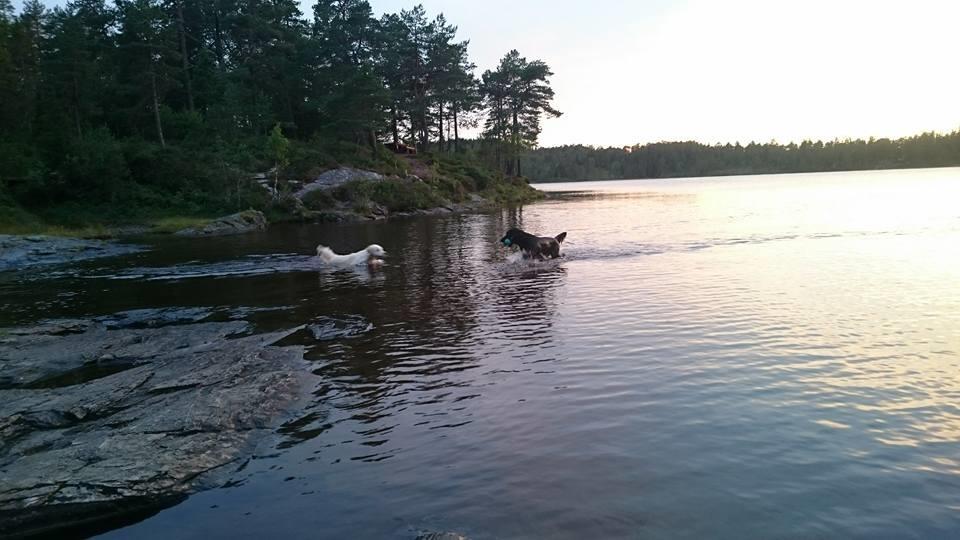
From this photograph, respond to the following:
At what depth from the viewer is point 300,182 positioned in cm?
6619

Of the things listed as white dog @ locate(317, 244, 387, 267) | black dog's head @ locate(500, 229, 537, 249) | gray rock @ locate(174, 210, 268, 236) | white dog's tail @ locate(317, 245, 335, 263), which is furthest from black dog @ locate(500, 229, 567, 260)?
gray rock @ locate(174, 210, 268, 236)

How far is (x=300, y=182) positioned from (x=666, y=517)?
64.9m

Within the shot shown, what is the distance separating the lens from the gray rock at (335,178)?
64431 mm

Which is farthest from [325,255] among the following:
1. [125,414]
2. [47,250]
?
[47,250]

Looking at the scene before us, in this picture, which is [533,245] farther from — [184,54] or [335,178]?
[184,54]

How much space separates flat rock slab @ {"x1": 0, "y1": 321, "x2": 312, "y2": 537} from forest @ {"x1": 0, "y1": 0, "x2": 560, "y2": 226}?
41.9 m

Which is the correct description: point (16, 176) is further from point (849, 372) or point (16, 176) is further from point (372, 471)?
point (849, 372)

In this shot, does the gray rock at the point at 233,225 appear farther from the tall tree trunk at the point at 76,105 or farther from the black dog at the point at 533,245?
the black dog at the point at 533,245

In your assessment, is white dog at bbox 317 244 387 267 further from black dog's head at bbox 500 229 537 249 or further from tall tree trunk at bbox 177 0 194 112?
tall tree trunk at bbox 177 0 194 112

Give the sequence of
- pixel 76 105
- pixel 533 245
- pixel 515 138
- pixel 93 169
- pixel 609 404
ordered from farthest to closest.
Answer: pixel 515 138 → pixel 76 105 → pixel 93 169 → pixel 533 245 → pixel 609 404

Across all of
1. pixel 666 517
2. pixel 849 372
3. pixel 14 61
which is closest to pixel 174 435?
pixel 666 517

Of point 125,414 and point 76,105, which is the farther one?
point 76,105

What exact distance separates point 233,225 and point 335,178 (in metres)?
18.0

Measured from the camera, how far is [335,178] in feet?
221
